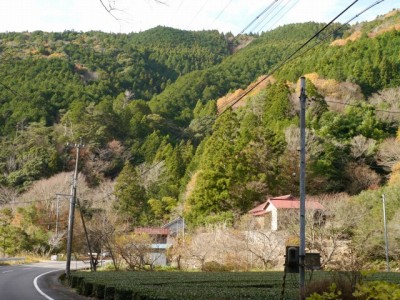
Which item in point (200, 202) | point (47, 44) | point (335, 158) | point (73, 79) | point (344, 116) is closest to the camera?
point (200, 202)

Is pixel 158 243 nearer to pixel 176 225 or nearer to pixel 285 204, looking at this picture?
pixel 176 225

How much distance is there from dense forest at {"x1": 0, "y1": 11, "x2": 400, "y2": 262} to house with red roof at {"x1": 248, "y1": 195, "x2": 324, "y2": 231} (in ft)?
8.86

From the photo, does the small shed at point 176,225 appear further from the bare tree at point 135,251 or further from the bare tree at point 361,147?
the bare tree at point 361,147

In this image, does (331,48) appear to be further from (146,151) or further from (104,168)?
(104,168)

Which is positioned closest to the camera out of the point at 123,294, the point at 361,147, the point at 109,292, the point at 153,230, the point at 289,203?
the point at 123,294

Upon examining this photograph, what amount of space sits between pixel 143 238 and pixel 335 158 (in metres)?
20.1

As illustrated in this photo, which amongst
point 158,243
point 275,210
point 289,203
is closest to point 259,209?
point 275,210

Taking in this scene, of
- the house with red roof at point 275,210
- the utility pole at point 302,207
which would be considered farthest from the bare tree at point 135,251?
the utility pole at point 302,207

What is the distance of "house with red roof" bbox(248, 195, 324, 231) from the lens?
1399 inches

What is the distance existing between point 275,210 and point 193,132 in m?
27.7

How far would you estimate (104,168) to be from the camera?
63250mm

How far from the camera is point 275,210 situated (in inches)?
1412

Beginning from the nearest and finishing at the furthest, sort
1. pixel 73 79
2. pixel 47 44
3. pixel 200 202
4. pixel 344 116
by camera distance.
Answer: pixel 200 202 < pixel 344 116 < pixel 73 79 < pixel 47 44

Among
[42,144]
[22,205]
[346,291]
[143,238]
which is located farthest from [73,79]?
[346,291]
